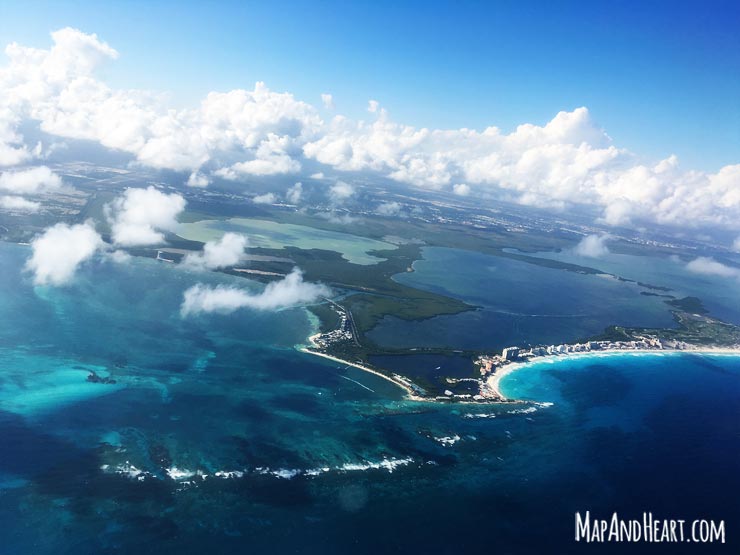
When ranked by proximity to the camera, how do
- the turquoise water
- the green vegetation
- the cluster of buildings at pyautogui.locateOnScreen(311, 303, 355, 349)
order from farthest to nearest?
the green vegetation < the turquoise water < the cluster of buildings at pyautogui.locateOnScreen(311, 303, 355, 349)

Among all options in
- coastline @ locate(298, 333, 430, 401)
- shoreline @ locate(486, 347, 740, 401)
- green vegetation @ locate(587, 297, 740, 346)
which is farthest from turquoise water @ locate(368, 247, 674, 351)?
coastline @ locate(298, 333, 430, 401)

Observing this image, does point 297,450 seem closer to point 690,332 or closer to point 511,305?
point 511,305

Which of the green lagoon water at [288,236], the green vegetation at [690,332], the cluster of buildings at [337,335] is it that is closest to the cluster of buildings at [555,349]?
the green vegetation at [690,332]

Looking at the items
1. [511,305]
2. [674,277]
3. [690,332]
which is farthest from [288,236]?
[674,277]

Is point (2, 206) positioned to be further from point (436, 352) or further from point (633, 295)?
point (633, 295)

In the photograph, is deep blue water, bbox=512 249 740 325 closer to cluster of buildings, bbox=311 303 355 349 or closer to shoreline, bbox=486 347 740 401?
shoreline, bbox=486 347 740 401

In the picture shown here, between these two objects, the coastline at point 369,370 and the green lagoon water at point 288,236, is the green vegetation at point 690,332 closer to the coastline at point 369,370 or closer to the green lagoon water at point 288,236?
the coastline at point 369,370

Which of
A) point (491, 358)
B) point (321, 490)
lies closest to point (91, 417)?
point (321, 490)
